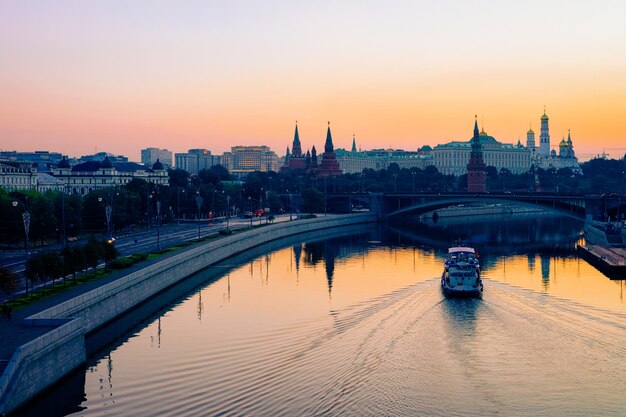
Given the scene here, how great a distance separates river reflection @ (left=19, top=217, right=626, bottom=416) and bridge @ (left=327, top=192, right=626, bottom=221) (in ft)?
124

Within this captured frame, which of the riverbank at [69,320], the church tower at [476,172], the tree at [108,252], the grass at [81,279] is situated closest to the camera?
the riverbank at [69,320]

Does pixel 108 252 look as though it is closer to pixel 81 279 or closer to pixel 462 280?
pixel 81 279

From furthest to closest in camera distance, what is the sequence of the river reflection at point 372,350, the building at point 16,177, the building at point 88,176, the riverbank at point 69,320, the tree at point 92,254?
the building at point 88,176 < the building at point 16,177 < the tree at point 92,254 < the river reflection at point 372,350 < the riverbank at point 69,320

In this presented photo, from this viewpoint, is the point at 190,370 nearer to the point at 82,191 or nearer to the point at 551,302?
the point at 551,302

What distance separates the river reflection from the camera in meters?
27.4

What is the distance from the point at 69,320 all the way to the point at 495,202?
88.5 meters

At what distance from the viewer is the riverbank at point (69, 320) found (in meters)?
25.7

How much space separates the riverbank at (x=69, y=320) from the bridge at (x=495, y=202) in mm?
55963

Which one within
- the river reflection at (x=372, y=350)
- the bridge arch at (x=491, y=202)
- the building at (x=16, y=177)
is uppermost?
the building at (x=16, y=177)

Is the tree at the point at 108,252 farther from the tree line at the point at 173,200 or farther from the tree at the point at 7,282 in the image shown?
the tree at the point at 7,282

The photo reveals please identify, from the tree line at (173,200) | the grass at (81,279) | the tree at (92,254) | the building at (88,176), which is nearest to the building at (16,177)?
the building at (88,176)

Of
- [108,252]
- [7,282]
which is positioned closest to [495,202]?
[108,252]

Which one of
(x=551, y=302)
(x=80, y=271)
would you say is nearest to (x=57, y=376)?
(x=80, y=271)

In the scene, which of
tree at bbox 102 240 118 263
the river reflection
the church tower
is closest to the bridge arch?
the river reflection
